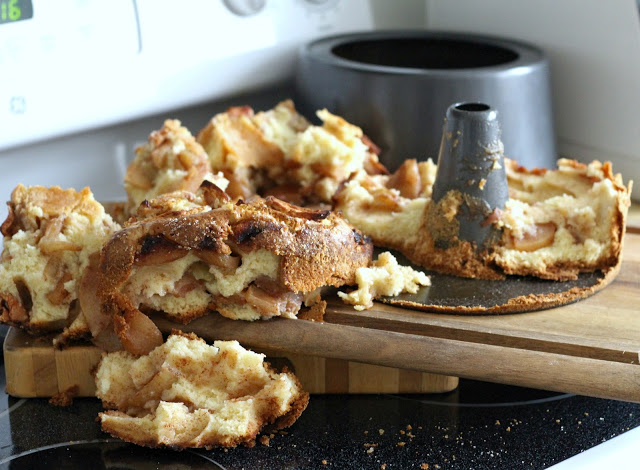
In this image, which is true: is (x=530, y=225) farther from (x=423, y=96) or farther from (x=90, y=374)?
(x=90, y=374)

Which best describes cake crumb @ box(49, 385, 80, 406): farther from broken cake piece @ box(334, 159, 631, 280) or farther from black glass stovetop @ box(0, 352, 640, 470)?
broken cake piece @ box(334, 159, 631, 280)

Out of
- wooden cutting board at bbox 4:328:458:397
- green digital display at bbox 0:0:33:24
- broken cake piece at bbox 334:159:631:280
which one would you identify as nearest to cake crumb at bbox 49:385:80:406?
wooden cutting board at bbox 4:328:458:397

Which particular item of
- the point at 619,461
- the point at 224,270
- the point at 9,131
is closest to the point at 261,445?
the point at 224,270

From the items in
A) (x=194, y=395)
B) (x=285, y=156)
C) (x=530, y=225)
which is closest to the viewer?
(x=194, y=395)

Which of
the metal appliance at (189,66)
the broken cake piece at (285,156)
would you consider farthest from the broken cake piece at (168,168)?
the metal appliance at (189,66)

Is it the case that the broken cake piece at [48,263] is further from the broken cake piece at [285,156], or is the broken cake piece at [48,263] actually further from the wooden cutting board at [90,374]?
the broken cake piece at [285,156]

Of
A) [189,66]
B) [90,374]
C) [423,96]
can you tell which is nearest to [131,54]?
[189,66]
